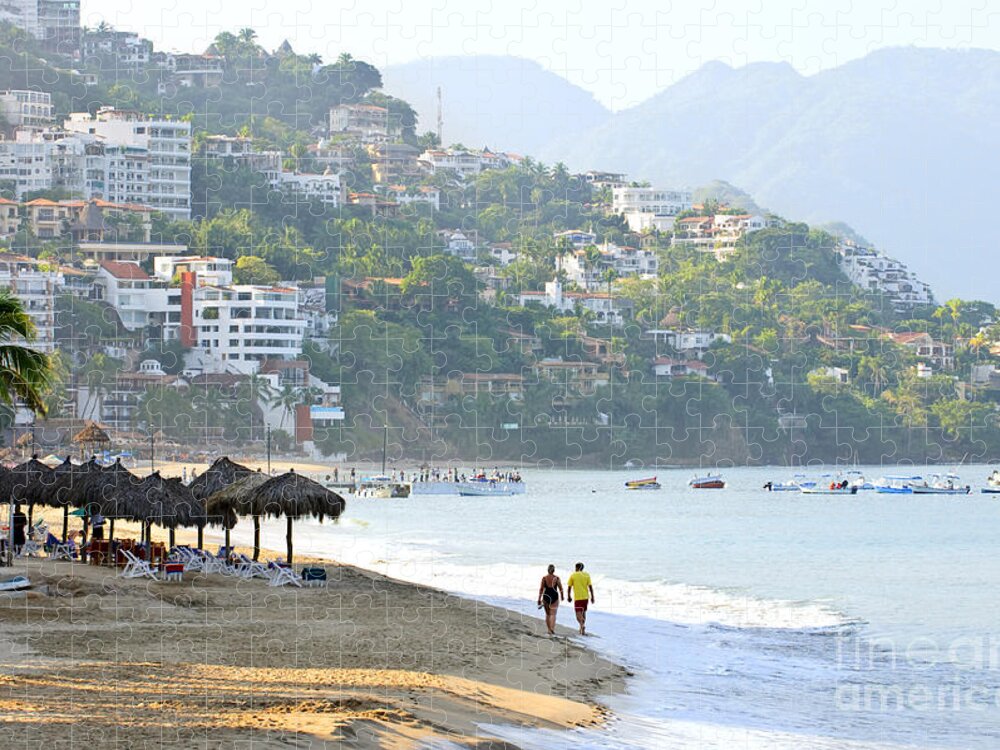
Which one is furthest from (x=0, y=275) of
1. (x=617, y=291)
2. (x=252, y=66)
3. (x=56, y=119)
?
(x=252, y=66)

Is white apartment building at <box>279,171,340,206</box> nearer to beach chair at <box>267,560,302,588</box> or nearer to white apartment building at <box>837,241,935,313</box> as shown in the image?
white apartment building at <box>837,241,935,313</box>

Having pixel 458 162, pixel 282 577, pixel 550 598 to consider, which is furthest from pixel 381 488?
pixel 458 162

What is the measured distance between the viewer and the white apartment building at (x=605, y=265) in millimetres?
152375

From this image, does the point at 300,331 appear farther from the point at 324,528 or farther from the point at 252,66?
the point at 252,66

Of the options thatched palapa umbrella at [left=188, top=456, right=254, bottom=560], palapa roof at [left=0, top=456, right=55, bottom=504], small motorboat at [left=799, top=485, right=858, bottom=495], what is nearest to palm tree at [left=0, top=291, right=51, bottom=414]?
thatched palapa umbrella at [left=188, top=456, right=254, bottom=560]

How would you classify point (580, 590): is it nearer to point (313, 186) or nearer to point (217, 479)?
point (217, 479)

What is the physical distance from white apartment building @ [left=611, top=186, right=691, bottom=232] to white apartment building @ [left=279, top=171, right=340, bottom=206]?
159 ft

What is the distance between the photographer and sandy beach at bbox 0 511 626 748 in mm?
12289

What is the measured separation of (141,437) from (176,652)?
77.4m

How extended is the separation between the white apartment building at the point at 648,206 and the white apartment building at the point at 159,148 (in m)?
63.0

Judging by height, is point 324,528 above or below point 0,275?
below

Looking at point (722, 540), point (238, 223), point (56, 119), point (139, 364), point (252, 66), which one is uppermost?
point (252, 66)

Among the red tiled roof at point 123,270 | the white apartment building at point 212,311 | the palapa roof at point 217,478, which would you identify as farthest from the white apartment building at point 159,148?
the palapa roof at point 217,478

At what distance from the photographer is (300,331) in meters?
106
